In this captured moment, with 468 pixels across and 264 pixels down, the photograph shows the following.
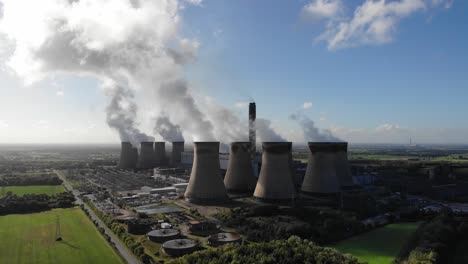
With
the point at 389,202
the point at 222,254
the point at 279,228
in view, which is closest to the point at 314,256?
the point at 222,254

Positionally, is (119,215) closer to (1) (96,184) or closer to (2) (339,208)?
(2) (339,208)

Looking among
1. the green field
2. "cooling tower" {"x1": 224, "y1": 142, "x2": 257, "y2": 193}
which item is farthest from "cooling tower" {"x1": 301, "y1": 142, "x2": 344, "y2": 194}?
the green field

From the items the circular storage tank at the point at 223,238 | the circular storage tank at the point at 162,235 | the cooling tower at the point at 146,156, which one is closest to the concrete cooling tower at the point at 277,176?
the circular storage tank at the point at 223,238

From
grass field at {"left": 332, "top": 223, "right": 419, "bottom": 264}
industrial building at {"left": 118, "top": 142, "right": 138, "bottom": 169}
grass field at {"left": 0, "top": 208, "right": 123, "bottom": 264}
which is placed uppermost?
industrial building at {"left": 118, "top": 142, "right": 138, "bottom": 169}

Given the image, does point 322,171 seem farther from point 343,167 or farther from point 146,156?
point 146,156

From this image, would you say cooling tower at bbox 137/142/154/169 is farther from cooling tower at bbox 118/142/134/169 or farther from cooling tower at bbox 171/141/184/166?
cooling tower at bbox 171/141/184/166

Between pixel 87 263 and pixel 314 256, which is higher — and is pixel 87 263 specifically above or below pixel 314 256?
below
